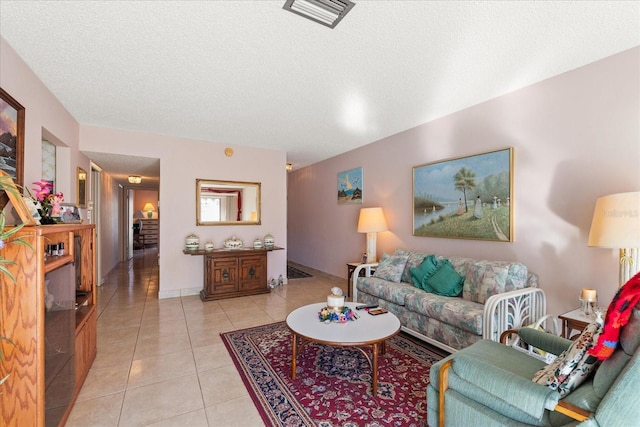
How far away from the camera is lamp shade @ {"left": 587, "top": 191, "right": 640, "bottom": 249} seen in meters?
1.88

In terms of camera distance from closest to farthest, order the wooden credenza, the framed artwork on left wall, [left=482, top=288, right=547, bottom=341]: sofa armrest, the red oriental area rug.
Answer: the red oriental area rug
the framed artwork on left wall
[left=482, top=288, right=547, bottom=341]: sofa armrest
the wooden credenza

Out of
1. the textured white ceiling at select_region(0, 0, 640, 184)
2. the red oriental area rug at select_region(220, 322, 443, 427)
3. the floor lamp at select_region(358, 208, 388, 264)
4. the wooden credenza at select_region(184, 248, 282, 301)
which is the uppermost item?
the textured white ceiling at select_region(0, 0, 640, 184)

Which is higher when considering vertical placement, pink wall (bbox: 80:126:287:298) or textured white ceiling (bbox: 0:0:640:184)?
textured white ceiling (bbox: 0:0:640:184)

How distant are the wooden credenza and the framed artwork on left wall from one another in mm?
2470

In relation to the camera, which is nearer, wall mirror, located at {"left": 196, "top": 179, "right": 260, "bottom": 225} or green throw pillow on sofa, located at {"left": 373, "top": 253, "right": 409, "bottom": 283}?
green throw pillow on sofa, located at {"left": 373, "top": 253, "right": 409, "bottom": 283}

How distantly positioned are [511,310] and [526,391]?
1557mm

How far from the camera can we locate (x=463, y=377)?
1.54 metres

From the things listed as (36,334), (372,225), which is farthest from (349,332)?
(372,225)

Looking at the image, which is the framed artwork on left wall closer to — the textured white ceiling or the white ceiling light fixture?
the textured white ceiling

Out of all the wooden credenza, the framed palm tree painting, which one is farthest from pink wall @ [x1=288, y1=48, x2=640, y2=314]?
the wooden credenza

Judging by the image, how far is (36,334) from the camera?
140 cm

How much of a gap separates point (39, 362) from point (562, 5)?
138 inches

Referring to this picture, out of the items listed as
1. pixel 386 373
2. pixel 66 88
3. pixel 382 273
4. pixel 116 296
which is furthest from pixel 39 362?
pixel 116 296

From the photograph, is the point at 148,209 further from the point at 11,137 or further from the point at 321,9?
the point at 321,9
